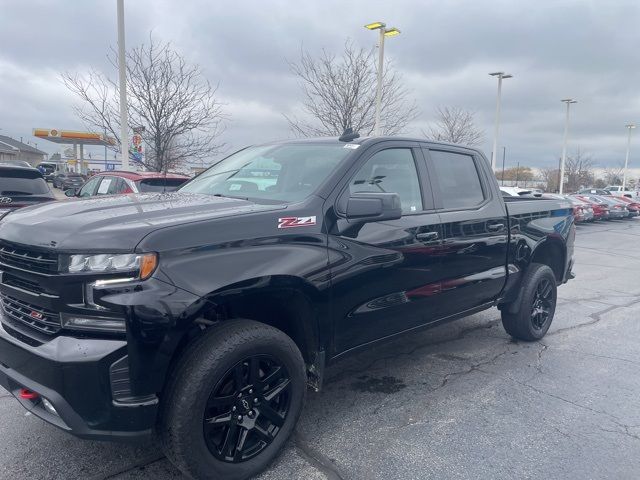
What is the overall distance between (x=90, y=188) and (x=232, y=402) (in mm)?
7681

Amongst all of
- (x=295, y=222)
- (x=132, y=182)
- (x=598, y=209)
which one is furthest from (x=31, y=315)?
(x=598, y=209)

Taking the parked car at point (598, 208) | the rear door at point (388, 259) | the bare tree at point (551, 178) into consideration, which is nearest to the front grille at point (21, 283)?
the rear door at point (388, 259)

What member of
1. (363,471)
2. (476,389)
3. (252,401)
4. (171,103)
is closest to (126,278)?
(252,401)

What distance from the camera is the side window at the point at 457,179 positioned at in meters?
4.16

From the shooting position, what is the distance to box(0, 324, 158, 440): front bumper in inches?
90.4

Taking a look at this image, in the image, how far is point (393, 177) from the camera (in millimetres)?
3803

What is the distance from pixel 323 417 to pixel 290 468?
66 cm

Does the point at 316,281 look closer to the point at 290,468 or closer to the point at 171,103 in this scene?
the point at 290,468

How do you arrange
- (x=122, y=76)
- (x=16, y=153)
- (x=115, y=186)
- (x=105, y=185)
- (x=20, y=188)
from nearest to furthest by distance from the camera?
1. (x=20, y=188)
2. (x=115, y=186)
3. (x=105, y=185)
4. (x=122, y=76)
5. (x=16, y=153)

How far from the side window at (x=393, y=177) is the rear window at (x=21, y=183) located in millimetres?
5836

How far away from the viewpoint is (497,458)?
10.2 feet

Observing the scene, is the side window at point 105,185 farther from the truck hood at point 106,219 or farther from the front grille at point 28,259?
the front grille at point 28,259

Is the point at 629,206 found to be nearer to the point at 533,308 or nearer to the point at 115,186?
the point at 533,308

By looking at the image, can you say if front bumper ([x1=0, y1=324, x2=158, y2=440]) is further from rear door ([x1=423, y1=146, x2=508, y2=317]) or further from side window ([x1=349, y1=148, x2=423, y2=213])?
rear door ([x1=423, y1=146, x2=508, y2=317])
